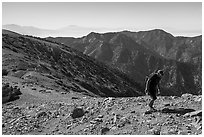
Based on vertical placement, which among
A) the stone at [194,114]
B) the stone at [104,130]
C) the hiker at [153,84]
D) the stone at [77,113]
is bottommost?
the stone at [104,130]

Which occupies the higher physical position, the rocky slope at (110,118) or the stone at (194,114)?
the stone at (194,114)

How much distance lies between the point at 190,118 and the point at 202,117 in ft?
2.14

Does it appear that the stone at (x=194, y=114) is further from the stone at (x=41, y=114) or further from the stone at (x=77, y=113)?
the stone at (x=41, y=114)

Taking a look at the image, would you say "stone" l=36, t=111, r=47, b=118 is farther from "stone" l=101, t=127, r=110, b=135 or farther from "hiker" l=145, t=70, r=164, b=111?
"hiker" l=145, t=70, r=164, b=111

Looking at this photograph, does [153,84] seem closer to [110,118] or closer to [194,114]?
[194,114]

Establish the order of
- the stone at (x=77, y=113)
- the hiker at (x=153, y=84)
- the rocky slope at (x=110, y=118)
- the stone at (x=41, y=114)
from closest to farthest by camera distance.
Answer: the rocky slope at (x=110, y=118) < the hiker at (x=153, y=84) < the stone at (x=77, y=113) < the stone at (x=41, y=114)

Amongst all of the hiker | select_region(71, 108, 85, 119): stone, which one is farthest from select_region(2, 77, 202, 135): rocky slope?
the hiker

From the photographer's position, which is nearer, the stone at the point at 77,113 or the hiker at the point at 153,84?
the hiker at the point at 153,84

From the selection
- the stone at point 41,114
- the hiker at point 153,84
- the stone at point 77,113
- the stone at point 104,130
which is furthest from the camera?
the stone at point 41,114

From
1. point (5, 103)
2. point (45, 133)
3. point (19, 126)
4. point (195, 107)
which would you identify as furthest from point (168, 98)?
point (5, 103)

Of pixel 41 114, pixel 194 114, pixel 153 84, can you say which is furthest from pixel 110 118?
pixel 41 114

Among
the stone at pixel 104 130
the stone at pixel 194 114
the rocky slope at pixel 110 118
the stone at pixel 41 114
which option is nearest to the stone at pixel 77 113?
the rocky slope at pixel 110 118

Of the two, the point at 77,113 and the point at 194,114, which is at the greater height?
the point at 194,114

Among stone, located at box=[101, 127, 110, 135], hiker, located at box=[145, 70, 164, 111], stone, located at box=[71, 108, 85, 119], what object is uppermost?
hiker, located at box=[145, 70, 164, 111]
